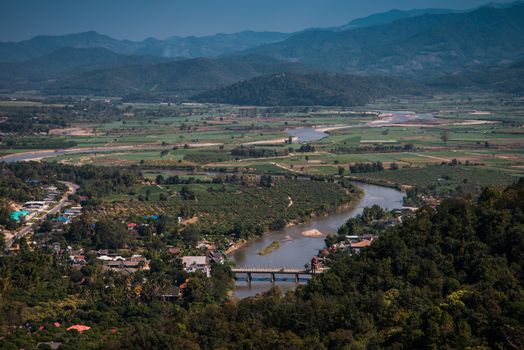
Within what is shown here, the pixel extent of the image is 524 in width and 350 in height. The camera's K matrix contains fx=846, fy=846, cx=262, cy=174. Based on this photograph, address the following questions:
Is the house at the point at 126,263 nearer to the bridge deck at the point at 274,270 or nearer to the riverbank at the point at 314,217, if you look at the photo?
the bridge deck at the point at 274,270

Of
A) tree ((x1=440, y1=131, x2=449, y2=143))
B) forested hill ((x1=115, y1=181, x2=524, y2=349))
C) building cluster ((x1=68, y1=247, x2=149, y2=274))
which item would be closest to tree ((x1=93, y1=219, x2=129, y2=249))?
building cluster ((x1=68, y1=247, x2=149, y2=274))

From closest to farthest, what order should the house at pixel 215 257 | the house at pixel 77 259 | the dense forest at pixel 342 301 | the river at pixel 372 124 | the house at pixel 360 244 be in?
1. the dense forest at pixel 342 301
2. the house at pixel 77 259
3. the house at pixel 215 257
4. the house at pixel 360 244
5. the river at pixel 372 124

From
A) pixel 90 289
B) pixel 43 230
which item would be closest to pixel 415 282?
pixel 90 289

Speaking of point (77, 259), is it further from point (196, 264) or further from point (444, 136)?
point (444, 136)

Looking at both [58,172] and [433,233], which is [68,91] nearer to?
[58,172]

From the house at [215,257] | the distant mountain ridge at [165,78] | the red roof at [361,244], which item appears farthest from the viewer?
the distant mountain ridge at [165,78]

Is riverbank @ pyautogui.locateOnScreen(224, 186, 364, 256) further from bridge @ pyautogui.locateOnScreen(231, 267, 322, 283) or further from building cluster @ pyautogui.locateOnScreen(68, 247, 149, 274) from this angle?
building cluster @ pyautogui.locateOnScreen(68, 247, 149, 274)

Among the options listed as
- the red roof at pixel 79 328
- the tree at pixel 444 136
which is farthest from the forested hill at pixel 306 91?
the red roof at pixel 79 328
